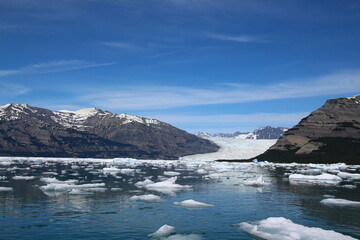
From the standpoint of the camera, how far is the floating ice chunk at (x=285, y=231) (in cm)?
1506

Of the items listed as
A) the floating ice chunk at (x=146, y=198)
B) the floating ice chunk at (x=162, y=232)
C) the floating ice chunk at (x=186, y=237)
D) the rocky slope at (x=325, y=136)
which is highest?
the rocky slope at (x=325, y=136)

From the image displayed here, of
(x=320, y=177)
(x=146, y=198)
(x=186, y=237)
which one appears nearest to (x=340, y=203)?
(x=146, y=198)

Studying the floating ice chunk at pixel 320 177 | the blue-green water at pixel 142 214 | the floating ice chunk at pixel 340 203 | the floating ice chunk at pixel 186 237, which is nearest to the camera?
the floating ice chunk at pixel 186 237

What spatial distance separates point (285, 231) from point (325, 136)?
16574 cm

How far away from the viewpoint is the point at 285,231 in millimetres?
16062

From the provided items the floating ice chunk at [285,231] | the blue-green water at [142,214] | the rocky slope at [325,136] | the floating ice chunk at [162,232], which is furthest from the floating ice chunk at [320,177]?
the rocky slope at [325,136]

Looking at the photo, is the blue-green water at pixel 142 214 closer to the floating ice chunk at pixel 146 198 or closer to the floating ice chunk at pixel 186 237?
the floating ice chunk at pixel 186 237

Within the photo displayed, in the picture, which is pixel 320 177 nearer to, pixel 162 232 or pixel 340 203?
pixel 340 203

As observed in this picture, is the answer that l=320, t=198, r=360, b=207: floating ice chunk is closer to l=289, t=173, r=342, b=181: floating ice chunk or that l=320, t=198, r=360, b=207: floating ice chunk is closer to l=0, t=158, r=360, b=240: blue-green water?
l=0, t=158, r=360, b=240: blue-green water

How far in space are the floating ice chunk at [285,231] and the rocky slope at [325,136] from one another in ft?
404

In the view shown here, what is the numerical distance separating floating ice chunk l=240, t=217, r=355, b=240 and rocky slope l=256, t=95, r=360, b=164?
12322 cm

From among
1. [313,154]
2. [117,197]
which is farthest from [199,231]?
[313,154]

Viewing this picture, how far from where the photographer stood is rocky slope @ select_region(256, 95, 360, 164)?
146 metres

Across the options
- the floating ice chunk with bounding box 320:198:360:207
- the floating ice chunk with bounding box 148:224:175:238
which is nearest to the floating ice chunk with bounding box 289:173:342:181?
the floating ice chunk with bounding box 320:198:360:207
